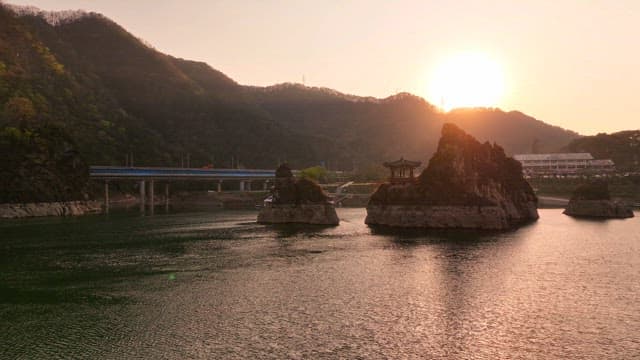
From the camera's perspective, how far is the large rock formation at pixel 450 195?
9950 cm

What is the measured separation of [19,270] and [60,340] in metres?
30.2

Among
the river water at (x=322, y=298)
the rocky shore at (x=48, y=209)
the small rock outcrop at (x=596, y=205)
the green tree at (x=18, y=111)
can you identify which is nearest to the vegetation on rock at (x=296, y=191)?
the river water at (x=322, y=298)

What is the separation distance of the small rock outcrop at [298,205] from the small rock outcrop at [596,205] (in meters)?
67.1

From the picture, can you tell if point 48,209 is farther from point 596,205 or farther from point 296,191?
point 596,205

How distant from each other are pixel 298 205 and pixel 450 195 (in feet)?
110

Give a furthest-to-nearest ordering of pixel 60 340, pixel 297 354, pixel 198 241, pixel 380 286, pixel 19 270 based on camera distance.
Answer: pixel 198 241 → pixel 19 270 → pixel 380 286 → pixel 60 340 → pixel 297 354

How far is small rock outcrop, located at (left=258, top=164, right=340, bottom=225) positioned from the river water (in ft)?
92.2

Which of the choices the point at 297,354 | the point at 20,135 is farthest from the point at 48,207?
the point at 297,354

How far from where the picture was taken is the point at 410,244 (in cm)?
7869

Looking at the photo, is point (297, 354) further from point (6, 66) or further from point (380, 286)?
point (6, 66)

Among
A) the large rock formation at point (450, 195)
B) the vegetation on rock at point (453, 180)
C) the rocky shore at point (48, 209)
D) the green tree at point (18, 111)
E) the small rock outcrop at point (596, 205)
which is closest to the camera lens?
the large rock formation at point (450, 195)

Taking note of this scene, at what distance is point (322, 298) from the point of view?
1730 inches

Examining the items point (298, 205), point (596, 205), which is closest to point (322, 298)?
point (298, 205)

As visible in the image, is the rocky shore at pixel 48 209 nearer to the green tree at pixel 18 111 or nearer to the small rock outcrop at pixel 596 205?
the green tree at pixel 18 111
